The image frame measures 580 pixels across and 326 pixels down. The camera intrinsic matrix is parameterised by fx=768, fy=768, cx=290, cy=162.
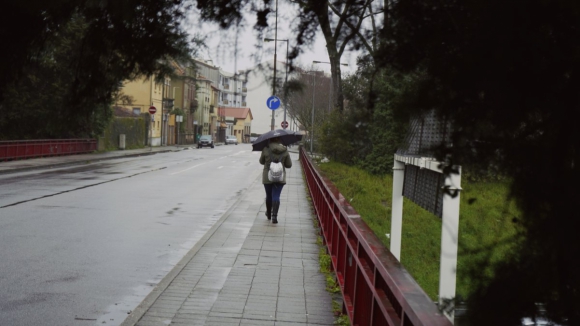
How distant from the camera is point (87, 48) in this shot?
12.3 feet

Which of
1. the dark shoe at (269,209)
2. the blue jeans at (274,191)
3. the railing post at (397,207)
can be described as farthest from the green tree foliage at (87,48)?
the dark shoe at (269,209)

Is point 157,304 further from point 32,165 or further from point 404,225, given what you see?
point 32,165

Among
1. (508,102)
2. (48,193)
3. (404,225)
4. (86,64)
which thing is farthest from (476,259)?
(48,193)

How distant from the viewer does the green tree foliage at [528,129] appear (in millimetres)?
2342

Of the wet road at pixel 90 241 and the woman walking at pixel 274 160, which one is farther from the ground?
the woman walking at pixel 274 160

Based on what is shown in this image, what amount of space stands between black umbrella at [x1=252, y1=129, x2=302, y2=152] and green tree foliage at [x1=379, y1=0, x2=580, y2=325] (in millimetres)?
12198

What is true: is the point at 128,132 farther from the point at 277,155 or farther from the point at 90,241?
the point at 90,241

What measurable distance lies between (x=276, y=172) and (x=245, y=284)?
6168mm

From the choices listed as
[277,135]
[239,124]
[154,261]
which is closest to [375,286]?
[154,261]

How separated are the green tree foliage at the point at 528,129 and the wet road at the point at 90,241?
510cm

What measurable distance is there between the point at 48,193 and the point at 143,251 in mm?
9493

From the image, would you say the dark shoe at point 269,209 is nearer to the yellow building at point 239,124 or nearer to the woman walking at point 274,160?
the woman walking at point 274,160

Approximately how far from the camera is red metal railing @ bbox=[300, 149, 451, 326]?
131 inches

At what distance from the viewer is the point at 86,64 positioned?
3791 millimetres
